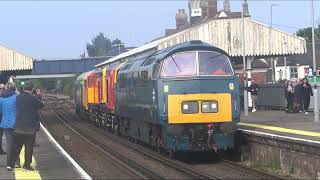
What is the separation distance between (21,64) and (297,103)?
1036 inches

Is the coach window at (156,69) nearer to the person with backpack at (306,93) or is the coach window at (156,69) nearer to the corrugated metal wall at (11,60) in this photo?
the person with backpack at (306,93)

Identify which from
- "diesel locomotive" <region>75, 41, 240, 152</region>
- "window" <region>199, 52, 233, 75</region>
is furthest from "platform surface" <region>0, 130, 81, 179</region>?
"window" <region>199, 52, 233, 75</region>

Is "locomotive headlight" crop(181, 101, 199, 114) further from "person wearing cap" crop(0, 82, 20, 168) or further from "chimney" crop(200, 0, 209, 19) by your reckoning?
"chimney" crop(200, 0, 209, 19)

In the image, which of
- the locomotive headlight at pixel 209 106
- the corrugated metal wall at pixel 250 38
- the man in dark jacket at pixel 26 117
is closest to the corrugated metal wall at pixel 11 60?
the corrugated metal wall at pixel 250 38

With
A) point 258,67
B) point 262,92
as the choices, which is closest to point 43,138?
point 262,92

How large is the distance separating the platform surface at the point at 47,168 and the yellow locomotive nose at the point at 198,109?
3041 mm

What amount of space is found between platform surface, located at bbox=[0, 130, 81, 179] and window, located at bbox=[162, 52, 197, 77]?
142 inches

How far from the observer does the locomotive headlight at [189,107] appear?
54.9 feet

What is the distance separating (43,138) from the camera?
25.3m

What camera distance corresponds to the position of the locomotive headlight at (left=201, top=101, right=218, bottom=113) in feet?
55.1

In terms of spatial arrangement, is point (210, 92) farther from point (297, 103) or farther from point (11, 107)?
point (297, 103)

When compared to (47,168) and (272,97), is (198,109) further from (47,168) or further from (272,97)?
(272,97)

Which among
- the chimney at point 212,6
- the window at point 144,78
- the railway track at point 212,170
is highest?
the chimney at point 212,6

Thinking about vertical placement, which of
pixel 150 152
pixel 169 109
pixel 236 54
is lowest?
pixel 150 152
